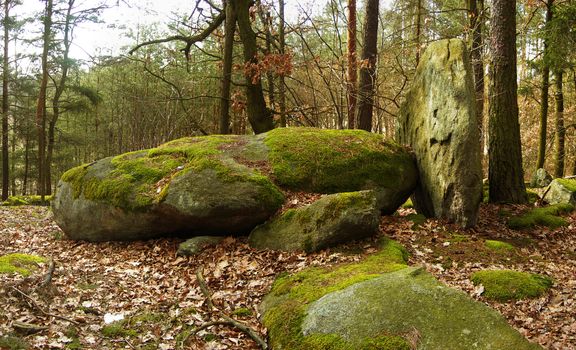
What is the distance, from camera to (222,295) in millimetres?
5184

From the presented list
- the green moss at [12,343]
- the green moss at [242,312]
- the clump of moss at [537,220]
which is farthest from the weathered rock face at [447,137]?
the green moss at [12,343]

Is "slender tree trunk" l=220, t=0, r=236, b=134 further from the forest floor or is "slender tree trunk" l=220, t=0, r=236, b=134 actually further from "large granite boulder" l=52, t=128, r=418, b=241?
the forest floor

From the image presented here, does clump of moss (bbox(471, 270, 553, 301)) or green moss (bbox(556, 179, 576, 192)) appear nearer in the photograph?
clump of moss (bbox(471, 270, 553, 301))

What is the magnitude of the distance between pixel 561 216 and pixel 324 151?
447 cm

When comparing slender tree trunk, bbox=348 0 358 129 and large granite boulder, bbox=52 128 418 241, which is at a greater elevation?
slender tree trunk, bbox=348 0 358 129

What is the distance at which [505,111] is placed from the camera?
8148 mm

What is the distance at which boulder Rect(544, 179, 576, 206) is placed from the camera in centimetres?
849

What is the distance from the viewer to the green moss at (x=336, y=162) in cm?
778

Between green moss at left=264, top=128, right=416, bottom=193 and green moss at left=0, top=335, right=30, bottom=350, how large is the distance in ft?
15.0

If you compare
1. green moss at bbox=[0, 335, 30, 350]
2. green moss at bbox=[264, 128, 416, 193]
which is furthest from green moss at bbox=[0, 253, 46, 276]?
green moss at bbox=[264, 128, 416, 193]

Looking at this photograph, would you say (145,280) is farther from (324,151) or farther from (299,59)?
(299,59)

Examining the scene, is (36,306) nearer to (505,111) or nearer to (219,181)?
(219,181)

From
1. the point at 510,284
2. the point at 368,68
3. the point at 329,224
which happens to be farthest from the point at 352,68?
the point at 510,284

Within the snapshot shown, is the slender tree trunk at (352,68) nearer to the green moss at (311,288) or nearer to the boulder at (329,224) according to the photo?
the boulder at (329,224)
